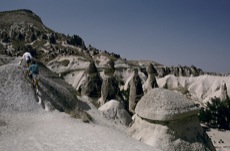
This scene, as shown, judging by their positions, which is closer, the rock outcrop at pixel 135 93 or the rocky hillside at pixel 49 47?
the rock outcrop at pixel 135 93

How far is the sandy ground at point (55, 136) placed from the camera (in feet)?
21.5

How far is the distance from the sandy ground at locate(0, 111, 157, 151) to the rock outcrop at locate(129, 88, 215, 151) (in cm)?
78

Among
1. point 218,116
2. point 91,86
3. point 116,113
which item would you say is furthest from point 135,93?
point 218,116

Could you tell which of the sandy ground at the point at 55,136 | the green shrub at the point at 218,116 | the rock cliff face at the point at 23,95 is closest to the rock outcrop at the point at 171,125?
the sandy ground at the point at 55,136

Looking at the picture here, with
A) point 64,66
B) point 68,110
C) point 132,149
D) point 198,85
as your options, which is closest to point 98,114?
point 68,110

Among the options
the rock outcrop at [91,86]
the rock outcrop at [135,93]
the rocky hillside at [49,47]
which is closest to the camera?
the rock outcrop at [91,86]

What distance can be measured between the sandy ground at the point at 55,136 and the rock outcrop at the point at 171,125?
78cm

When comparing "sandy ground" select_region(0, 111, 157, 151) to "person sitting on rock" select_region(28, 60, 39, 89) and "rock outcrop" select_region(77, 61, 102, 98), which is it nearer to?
"person sitting on rock" select_region(28, 60, 39, 89)

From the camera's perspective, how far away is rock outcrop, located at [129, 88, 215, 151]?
764 cm

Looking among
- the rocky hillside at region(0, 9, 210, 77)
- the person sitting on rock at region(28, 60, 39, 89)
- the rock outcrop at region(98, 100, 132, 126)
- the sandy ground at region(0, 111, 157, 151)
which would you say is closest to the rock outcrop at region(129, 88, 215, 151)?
the sandy ground at region(0, 111, 157, 151)

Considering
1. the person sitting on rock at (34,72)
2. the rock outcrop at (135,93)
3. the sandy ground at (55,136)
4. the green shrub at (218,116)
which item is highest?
the person sitting on rock at (34,72)

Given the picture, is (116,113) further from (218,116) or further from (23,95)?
(218,116)

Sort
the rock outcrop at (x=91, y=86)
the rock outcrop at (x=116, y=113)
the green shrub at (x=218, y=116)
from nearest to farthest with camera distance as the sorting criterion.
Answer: the rock outcrop at (x=116, y=113)
the rock outcrop at (x=91, y=86)
the green shrub at (x=218, y=116)

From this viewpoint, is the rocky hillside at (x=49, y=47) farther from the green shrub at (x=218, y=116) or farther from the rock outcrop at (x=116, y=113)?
the rock outcrop at (x=116, y=113)
